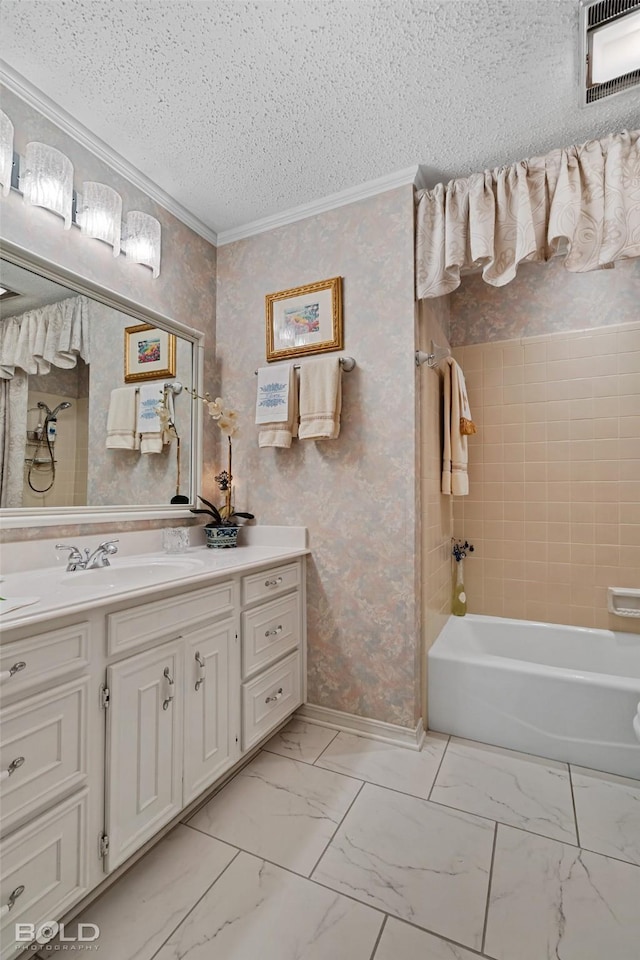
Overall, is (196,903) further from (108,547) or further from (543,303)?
(543,303)

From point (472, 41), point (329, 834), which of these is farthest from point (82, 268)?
point (329, 834)

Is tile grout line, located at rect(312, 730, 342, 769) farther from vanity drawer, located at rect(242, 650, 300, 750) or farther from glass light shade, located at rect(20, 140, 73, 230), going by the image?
glass light shade, located at rect(20, 140, 73, 230)

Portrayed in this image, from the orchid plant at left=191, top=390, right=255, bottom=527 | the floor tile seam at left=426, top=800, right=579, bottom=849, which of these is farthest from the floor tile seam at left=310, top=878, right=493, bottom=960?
the orchid plant at left=191, top=390, right=255, bottom=527

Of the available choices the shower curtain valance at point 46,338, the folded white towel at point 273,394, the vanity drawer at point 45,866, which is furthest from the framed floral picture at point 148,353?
the vanity drawer at point 45,866

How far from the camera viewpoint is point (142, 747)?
1210 millimetres

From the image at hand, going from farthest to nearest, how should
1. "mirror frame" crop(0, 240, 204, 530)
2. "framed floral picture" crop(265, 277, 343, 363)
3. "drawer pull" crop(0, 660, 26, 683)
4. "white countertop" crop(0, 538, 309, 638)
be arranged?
"framed floral picture" crop(265, 277, 343, 363) → "mirror frame" crop(0, 240, 204, 530) → "white countertop" crop(0, 538, 309, 638) → "drawer pull" crop(0, 660, 26, 683)

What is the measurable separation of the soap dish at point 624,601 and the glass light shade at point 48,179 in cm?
300

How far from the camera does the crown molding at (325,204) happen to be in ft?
6.29

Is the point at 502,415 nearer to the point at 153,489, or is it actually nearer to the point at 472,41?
the point at 472,41

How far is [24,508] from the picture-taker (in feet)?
4.85

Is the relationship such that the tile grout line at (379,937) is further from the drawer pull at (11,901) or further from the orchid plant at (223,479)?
the orchid plant at (223,479)

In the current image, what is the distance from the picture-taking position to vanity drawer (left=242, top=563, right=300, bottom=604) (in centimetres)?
168

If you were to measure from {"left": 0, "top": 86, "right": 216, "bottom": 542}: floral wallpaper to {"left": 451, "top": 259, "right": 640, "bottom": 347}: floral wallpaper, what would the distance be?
152 centimetres

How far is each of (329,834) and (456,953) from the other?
0.46 meters
